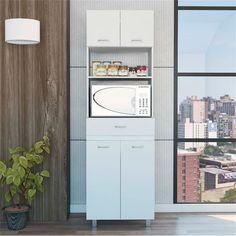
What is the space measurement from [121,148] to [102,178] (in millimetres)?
337

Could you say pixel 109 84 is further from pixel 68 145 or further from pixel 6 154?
pixel 6 154

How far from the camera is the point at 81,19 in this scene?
476 centimetres

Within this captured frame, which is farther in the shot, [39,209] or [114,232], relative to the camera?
[39,209]

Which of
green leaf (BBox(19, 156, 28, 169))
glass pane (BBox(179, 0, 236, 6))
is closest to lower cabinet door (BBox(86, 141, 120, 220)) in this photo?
green leaf (BBox(19, 156, 28, 169))

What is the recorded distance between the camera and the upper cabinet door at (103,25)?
14.1 feet

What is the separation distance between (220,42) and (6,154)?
257cm

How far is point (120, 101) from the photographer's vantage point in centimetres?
433

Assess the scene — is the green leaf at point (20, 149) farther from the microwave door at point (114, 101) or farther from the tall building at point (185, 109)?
the tall building at point (185, 109)

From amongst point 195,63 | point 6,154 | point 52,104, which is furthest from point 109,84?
point 6,154

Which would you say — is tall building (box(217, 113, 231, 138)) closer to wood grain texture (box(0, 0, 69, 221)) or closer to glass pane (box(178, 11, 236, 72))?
glass pane (box(178, 11, 236, 72))

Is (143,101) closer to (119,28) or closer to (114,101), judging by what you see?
(114,101)

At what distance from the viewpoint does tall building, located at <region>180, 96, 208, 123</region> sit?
16.1ft

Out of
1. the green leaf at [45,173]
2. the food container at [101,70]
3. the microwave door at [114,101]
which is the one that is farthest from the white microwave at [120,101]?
the green leaf at [45,173]

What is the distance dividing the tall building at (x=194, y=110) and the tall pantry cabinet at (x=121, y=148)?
2.34 feet
